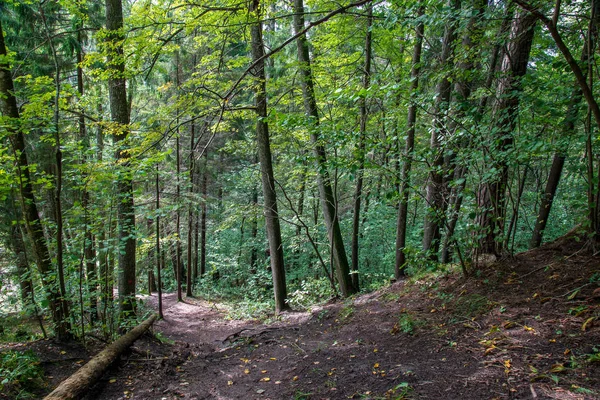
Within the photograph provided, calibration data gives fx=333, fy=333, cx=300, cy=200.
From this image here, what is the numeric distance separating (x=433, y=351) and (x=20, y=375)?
4.50 meters

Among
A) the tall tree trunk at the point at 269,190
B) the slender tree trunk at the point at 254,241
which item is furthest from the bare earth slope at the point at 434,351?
the slender tree trunk at the point at 254,241

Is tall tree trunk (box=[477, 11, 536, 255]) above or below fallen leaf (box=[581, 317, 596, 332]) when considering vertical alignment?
above

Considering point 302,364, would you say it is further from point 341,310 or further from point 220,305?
point 220,305

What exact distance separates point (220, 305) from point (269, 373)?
390 inches

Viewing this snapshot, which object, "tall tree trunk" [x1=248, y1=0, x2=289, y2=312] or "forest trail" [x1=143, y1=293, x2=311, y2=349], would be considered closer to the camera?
"forest trail" [x1=143, y1=293, x2=311, y2=349]

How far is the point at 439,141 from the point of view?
14.6 ft

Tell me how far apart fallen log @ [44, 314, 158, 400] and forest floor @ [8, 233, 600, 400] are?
0.65 ft

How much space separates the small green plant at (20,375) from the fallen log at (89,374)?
401 mm

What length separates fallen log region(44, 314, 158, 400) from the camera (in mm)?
3268

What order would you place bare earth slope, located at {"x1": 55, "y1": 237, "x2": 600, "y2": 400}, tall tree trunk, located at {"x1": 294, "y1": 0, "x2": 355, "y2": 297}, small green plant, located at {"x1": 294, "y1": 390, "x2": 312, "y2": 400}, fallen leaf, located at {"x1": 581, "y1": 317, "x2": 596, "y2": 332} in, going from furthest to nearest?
tall tree trunk, located at {"x1": 294, "y1": 0, "x2": 355, "y2": 297}
small green plant, located at {"x1": 294, "y1": 390, "x2": 312, "y2": 400}
fallen leaf, located at {"x1": 581, "y1": 317, "x2": 596, "y2": 332}
bare earth slope, located at {"x1": 55, "y1": 237, "x2": 600, "y2": 400}

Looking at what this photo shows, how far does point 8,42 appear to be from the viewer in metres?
9.04

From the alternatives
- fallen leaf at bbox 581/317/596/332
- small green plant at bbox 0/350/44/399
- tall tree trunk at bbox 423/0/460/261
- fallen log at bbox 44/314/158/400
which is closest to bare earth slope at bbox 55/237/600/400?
fallen leaf at bbox 581/317/596/332

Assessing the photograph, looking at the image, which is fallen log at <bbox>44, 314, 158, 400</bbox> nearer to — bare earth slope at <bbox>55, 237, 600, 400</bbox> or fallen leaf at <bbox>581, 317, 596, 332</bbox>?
bare earth slope at <bbox>55, 237, 600, 400</bbox>

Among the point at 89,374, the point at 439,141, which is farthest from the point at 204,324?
the point at 439,141
